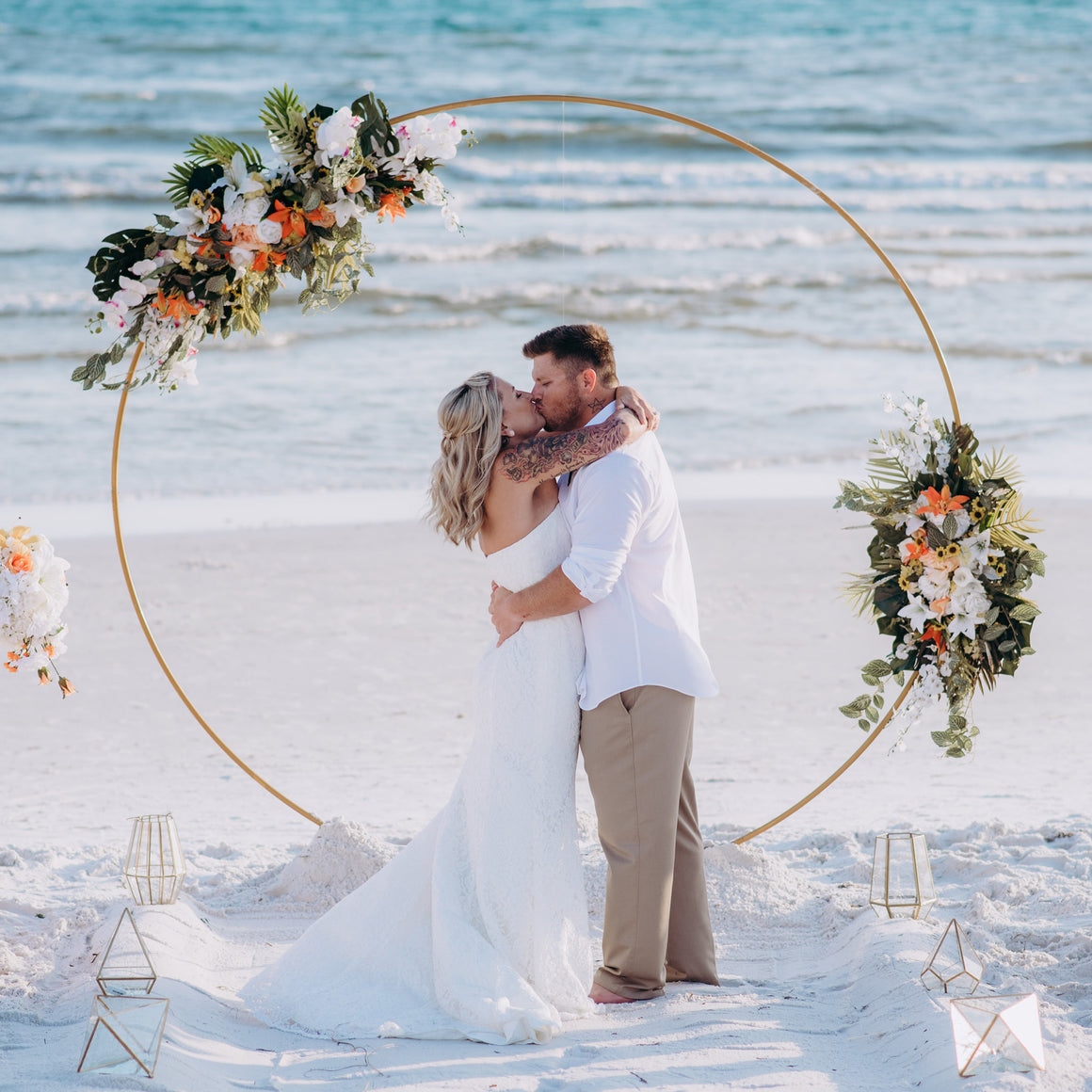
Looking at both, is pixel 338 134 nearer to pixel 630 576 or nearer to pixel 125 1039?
pixel 630 576

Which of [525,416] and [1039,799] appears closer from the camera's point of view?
[525,416]

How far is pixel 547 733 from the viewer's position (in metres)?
3.83

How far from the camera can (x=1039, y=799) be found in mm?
5648

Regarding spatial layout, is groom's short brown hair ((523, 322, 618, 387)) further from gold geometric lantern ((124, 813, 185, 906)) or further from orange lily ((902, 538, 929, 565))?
gold geometric lantern ((124, 813, 185, 906))

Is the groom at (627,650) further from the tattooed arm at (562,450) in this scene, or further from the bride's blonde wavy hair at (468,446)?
the bride's blonde wavy hair at (468,446)

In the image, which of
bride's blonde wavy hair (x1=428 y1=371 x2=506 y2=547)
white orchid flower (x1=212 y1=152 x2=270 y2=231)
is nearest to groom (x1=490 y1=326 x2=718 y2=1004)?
bride's blonde wavy hair (x1=428 y1=371 x2=506 y2=547)

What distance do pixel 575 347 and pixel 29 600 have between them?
1.81 m

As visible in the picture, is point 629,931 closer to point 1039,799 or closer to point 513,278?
point 1039,799

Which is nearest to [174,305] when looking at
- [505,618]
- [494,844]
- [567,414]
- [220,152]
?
[220,152]

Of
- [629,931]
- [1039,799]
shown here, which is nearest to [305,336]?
[1039,799]

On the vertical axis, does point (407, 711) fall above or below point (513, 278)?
below

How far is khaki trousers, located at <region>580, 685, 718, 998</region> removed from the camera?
3828 millimetres

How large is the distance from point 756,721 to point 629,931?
9.72ft

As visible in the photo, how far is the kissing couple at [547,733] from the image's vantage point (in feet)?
12.3
